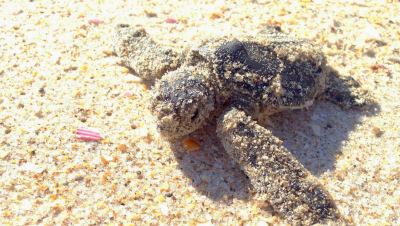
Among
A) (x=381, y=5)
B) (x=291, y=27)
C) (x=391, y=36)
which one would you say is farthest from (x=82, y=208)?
(x=381, y=5)

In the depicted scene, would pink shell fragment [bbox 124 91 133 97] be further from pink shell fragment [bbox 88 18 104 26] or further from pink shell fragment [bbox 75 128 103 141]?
pink shell fragment [bbox 88 18 104 26]

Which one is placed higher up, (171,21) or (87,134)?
(171,21)

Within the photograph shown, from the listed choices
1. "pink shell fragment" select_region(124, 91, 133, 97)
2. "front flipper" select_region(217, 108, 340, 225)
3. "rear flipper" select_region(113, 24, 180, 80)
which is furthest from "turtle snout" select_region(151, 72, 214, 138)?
"pink shell fragment" select_region(124, 91, 133, 97)

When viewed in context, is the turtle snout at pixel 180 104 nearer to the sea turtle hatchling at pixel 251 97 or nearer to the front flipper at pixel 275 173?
the sea turtle hatchling at pixel 251 97

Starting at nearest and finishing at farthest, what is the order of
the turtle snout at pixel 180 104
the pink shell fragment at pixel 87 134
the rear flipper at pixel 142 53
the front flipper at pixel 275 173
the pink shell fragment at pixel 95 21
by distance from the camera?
the front flipper at pixel 275 173 → the turtle snout at pixel 180 104 → the pink shell fragment at pixel 87 134 → the rear flipper at pixel 142 53 → the pink shell fragment at pixel 95 21

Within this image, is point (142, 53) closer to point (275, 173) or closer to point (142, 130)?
point (142, 130)

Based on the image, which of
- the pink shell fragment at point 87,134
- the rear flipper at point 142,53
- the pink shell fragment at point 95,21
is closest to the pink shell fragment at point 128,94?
the rear flipper at point 142,53

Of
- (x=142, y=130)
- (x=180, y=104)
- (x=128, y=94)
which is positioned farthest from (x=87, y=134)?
(x=180, y=104)
